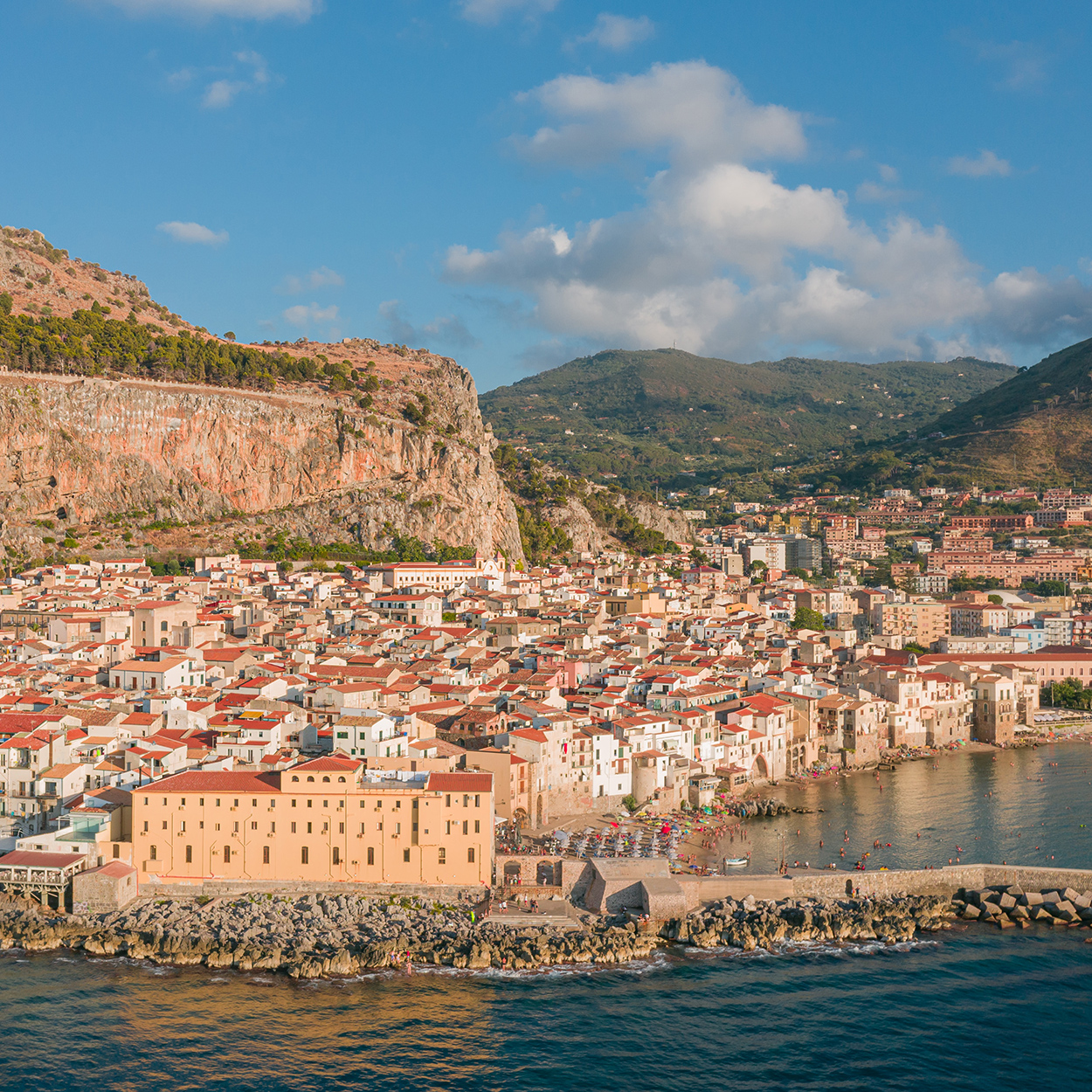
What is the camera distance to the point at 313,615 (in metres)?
62.0

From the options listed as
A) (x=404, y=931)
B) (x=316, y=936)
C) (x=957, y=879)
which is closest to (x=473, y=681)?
(x=404, y=931)

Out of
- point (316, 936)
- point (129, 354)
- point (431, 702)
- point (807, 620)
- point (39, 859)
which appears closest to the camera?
point (316, 936)

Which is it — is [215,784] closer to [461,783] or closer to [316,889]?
[316,889]

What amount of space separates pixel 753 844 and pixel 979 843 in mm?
7395

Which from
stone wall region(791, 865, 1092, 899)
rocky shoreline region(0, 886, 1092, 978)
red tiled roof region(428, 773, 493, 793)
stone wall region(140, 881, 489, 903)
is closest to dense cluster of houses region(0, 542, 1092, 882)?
red tiled roof region(428, 773, 493, 793)

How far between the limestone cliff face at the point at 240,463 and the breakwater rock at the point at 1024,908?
198 ft

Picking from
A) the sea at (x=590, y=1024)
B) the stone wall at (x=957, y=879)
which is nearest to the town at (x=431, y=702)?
the sea at (x=590, y=1024)

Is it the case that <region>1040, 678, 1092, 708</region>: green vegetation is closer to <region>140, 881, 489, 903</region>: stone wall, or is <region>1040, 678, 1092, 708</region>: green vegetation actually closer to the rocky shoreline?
the rocky shoreline

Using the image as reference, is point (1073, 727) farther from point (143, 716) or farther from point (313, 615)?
point (143, 716)

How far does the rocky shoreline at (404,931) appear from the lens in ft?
88.4

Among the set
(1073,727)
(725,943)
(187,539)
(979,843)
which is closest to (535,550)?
(187,539)

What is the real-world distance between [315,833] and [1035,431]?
13840 cm

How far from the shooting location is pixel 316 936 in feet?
90.4

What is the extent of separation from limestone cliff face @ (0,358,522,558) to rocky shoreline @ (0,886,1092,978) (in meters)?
50.8
